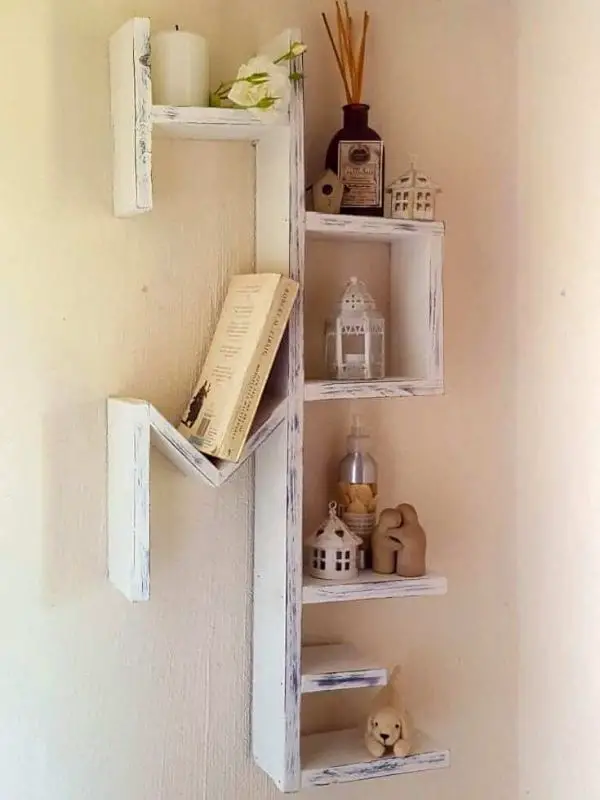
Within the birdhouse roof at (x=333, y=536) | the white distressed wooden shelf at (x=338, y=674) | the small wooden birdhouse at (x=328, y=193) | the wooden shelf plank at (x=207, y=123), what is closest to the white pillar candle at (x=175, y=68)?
the wooden shelf plank at (x=207, y=123)

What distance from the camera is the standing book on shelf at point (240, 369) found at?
1.10m

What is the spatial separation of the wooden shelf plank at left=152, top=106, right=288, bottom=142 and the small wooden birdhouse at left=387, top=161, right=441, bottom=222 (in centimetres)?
17

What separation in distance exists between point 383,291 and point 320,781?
624 mm

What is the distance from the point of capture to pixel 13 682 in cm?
114

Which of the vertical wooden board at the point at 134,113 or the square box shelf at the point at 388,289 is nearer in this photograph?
the vertical wooden board at the point at 134,113

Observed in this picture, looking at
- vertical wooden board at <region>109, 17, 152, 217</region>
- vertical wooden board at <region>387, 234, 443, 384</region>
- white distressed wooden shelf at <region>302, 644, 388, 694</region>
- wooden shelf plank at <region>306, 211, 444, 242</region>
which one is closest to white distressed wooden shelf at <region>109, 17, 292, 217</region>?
vertical wooden board at <region>109, 17, 152, 217</region>

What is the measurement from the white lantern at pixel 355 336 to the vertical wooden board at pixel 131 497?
10.3 inches

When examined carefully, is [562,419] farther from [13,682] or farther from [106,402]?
[13,682]

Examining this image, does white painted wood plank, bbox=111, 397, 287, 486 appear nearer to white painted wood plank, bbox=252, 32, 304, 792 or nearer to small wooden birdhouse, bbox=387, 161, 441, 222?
white painted wood plank, bbox=252, 32, 304, 792

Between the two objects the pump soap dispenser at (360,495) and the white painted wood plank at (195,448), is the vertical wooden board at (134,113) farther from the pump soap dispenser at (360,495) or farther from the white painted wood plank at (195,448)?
the pump soap dispenser at (360,495)

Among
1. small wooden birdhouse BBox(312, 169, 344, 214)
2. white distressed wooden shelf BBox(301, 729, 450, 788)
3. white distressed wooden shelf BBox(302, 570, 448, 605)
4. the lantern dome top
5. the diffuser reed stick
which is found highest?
the diffuser reed stick

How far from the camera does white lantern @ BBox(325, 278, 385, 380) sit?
1203mm

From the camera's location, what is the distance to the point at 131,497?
3.59ft

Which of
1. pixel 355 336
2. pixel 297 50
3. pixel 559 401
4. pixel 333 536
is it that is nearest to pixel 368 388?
pixel 355 336
